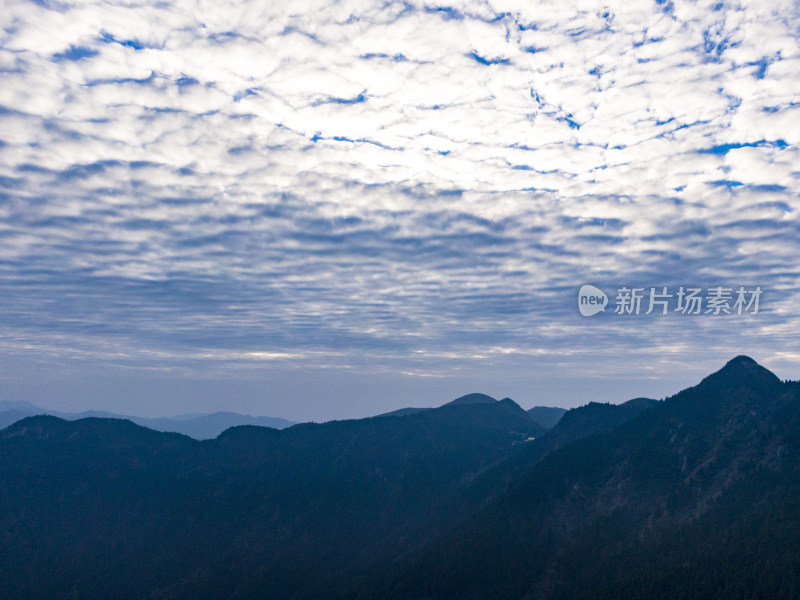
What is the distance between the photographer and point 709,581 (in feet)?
490

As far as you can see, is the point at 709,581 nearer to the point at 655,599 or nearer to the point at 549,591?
the point at 655,599

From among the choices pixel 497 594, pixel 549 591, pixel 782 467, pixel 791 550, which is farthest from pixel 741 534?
pixel 497 594

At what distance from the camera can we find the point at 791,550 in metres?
151

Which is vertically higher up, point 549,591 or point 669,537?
point 669,537

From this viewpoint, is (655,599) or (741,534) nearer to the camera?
(655,599)

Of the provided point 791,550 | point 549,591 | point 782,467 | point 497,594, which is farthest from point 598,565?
point 782,467

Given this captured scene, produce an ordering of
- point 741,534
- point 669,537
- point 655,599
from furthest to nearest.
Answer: point 669,537 < point 741,534 < point 655,599

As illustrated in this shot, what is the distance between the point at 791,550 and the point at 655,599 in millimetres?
44877

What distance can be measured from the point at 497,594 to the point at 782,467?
12466 cm

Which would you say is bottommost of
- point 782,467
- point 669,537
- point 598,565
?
point 598,565

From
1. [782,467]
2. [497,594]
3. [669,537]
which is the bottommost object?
[497,594]

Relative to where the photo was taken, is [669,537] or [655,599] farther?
[669,537]

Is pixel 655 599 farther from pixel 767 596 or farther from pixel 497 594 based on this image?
pixel 497 594

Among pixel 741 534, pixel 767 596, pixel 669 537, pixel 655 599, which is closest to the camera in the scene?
pixel 767 596
